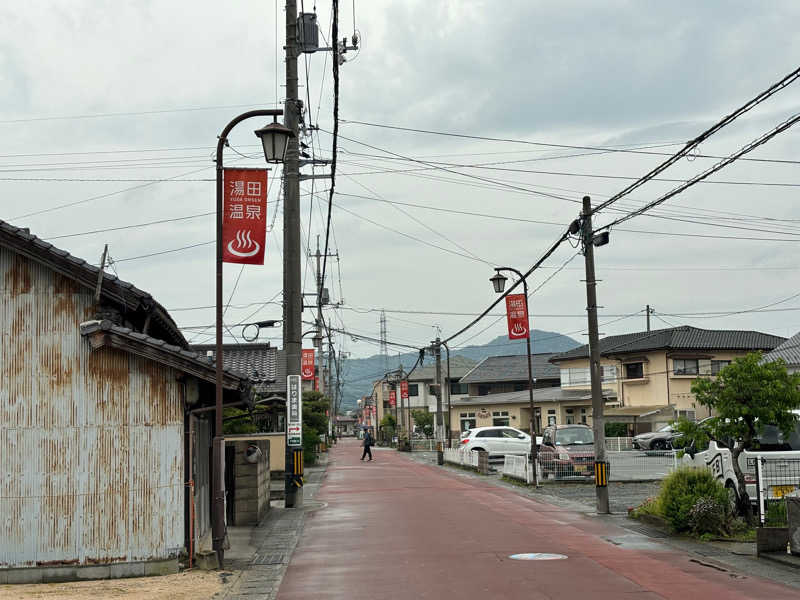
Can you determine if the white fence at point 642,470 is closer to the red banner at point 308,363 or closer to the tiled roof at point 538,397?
the red banner at point 308,363

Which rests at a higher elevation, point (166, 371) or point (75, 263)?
point (75, 263)

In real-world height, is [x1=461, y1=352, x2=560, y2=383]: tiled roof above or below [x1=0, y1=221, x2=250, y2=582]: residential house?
above

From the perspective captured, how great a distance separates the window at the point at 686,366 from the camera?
59.7 metres

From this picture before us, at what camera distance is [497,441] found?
4262 cm

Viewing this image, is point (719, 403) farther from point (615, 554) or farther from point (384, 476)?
point (384, 476)

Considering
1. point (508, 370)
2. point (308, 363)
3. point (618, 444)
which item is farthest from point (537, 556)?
point (508, 370)

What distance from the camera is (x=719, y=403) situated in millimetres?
15484

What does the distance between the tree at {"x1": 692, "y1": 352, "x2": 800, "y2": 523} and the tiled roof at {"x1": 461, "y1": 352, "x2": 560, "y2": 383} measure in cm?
6609

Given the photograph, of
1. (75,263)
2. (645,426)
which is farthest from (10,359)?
(645,426)

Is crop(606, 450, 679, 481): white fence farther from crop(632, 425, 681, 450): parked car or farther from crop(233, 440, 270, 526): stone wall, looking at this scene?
crop(233, 440, 270, 526): stone wall

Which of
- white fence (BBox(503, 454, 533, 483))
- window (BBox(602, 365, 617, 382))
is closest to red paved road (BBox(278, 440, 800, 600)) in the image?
white fence (BBox(503, 454, 533, 483))

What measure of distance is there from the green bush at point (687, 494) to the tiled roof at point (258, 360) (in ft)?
54.8

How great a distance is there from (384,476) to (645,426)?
3139 cm

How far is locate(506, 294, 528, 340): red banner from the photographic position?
2975 centimetres
